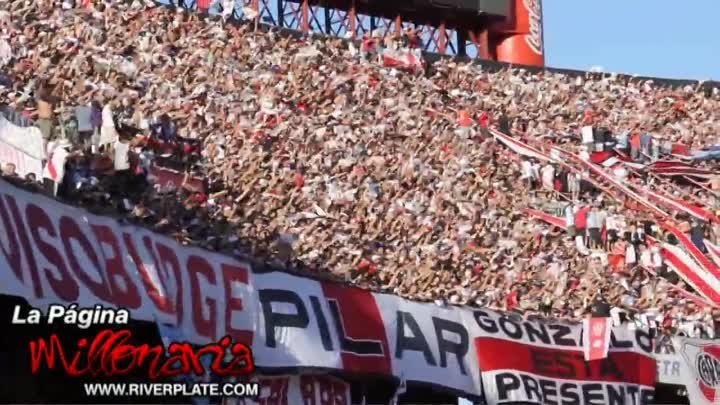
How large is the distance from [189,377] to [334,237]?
6.71 metres

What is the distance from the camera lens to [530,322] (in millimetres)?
20953

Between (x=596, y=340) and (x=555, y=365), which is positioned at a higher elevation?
(x=596, y=340)

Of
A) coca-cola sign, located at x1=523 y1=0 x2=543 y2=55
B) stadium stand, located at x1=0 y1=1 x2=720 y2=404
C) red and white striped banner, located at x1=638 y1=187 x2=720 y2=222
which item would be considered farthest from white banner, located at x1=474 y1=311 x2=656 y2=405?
coca-cola sign, located at x1=523 y1=0 x2=543 y2=55

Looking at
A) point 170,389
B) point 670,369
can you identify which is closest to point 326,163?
point 670,369

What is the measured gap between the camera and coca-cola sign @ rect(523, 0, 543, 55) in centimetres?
3972

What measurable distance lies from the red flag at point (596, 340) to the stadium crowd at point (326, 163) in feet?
2.93

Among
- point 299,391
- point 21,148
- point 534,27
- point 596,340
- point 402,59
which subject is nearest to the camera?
point 21,148

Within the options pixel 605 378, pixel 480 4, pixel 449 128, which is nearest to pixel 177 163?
pixel 605 378

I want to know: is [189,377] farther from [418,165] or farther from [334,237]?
[418,165]

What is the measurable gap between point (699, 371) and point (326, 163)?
7035 mm

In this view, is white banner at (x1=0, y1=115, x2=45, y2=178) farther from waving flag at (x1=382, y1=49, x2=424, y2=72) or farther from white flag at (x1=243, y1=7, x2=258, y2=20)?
waving flag at (x1=382, y1=49, x2=424, y2=72)

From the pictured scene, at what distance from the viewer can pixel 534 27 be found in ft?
131

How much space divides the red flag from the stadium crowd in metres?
0.89

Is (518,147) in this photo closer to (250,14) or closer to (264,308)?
(250,14)
